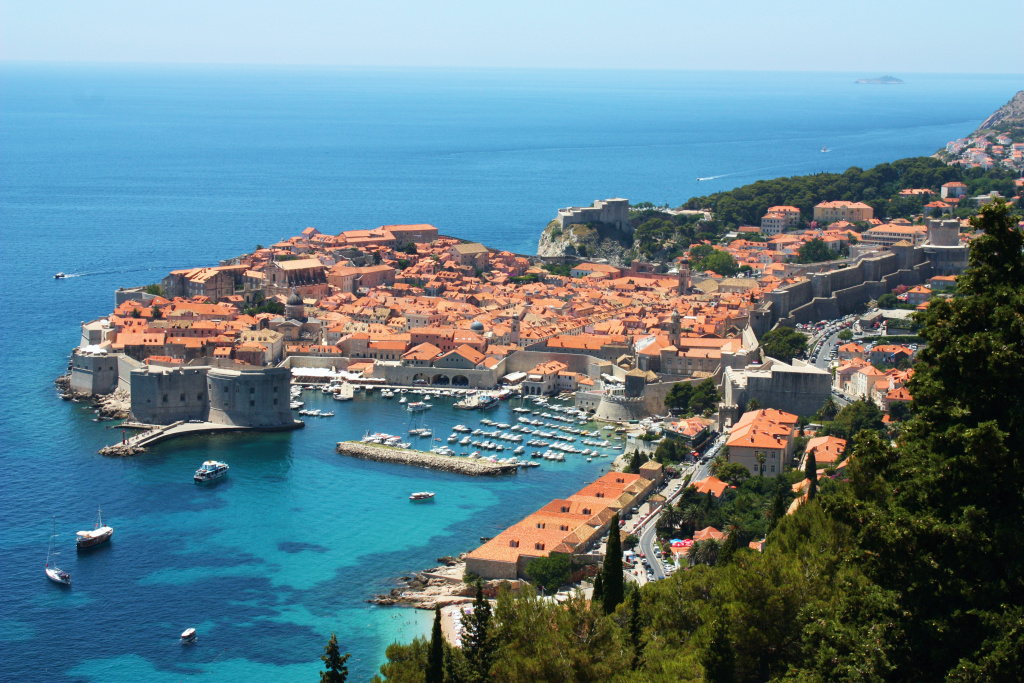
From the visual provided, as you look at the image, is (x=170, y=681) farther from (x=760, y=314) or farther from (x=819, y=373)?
(x=760, y=314)

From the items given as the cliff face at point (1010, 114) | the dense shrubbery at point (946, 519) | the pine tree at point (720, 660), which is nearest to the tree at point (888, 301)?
the dense shrubbery at point (946, 519)

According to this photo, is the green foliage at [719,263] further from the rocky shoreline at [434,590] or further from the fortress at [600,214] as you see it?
the rocky shoreline at [434,590]

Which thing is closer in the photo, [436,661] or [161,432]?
[436,661]

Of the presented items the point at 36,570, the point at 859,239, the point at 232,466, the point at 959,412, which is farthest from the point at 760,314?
the point at 959,412

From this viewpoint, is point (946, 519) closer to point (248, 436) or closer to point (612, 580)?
point (612, 580)

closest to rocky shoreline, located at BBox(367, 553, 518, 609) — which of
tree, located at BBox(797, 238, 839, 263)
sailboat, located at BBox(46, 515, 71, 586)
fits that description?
sailboat, located at BBox(46, 515, 71, 586)

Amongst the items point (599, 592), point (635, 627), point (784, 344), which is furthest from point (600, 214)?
point (635, 627)

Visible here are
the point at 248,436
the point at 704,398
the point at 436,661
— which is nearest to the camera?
the point at 436,661
